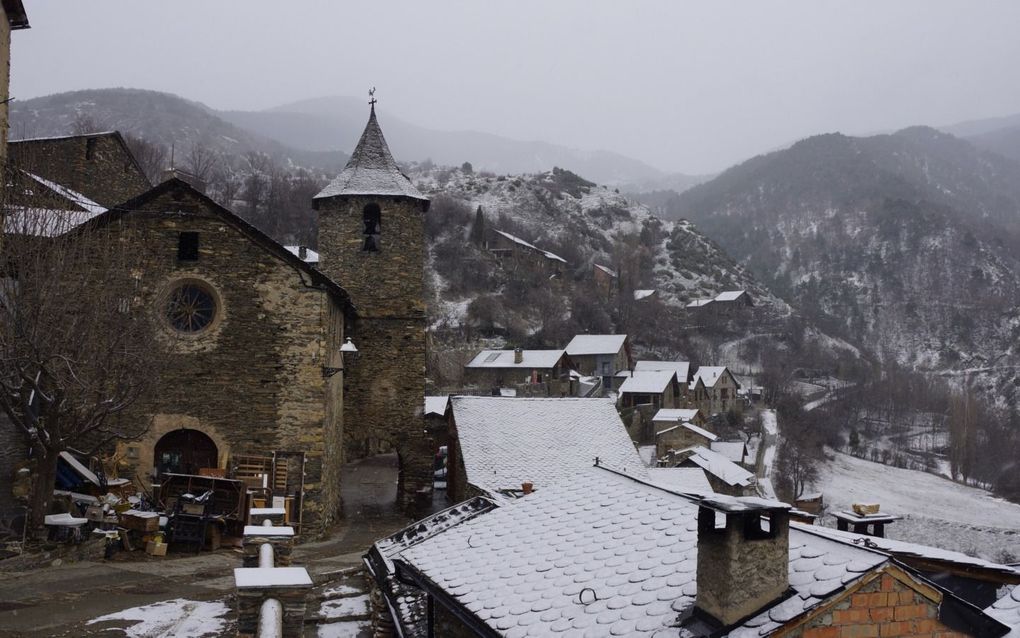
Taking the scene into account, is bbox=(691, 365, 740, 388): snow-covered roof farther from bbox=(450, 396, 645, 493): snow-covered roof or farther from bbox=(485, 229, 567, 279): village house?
bbox=(450, 396, 645, 493): snow-covered roof

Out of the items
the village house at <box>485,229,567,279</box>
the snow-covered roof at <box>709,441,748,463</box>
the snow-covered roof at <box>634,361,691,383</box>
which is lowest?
the snow-covered roof at <box>709,441,748,463</box>

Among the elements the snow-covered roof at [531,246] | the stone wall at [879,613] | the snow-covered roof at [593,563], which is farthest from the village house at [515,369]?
the stone wall at [879,613]

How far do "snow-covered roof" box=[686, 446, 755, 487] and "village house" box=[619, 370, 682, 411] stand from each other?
15256mm

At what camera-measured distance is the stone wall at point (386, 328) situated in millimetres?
21016

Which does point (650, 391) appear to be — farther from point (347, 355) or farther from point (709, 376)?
point (347, 355)

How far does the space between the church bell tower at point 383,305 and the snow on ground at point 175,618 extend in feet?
33.0

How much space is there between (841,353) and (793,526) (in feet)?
321

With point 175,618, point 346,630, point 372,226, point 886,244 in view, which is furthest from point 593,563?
point 886,244

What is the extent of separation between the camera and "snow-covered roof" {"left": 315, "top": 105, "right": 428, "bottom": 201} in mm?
21703

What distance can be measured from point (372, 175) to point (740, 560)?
18771mm

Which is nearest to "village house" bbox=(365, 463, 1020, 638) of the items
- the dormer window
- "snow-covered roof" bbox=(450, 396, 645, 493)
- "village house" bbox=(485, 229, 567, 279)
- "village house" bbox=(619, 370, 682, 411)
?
"snow-covered roof" bbox=(450, 396, 645, 493)

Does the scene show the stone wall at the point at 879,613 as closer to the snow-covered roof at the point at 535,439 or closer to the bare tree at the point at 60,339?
the bare tree at the point at 60,339

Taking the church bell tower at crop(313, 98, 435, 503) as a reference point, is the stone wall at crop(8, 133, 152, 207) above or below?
above

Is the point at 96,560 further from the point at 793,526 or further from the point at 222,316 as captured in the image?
the point at 793,526
